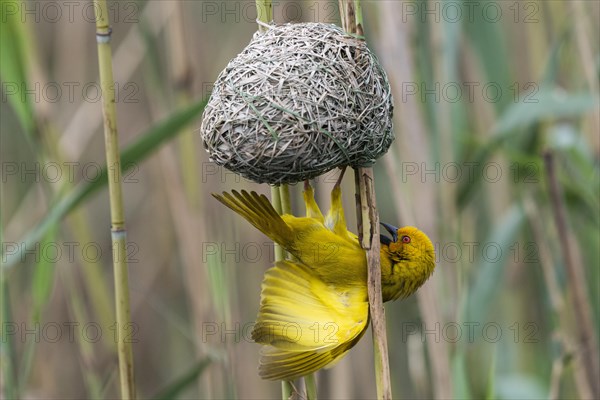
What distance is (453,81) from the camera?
283cm

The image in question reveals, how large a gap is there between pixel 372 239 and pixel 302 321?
19.2 inches

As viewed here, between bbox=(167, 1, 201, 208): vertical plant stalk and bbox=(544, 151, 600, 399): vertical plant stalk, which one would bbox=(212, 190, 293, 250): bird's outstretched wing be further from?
bbox=(544, 151, 600, 399): vertical plant stalk

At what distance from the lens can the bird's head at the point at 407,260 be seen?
2.41 m

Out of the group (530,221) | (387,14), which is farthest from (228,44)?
(530,221)

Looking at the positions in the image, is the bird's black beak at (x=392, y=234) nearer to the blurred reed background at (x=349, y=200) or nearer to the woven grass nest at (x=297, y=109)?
the blurred reed background at (x=349, y=200)

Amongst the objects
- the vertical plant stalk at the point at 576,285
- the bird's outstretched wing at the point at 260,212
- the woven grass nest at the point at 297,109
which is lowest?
the vertical plant stalk at the point at 576,285

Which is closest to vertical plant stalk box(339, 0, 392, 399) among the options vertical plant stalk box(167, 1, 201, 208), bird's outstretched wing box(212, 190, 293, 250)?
bird's outstretched wing box(212, 190, 293, 250)

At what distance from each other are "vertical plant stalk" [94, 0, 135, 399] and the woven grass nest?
0.22 metres

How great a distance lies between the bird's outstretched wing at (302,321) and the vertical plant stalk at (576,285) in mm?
807

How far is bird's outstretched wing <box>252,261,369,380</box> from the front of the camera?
2.07m

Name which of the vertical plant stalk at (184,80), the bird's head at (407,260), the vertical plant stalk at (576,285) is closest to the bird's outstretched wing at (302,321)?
the bird's head at (407,260)

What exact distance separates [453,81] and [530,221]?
67cm

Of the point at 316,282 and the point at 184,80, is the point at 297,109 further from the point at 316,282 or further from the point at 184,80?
the point at 184,80

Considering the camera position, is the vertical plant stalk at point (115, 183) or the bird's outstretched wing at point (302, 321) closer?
the vertical plant stalk at point (115, 183)
